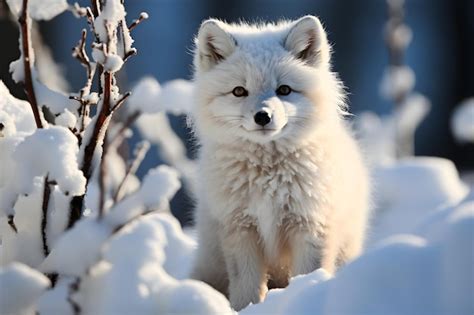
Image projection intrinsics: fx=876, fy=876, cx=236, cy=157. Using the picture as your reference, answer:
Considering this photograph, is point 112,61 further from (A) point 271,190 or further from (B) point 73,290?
(A) point 271,190

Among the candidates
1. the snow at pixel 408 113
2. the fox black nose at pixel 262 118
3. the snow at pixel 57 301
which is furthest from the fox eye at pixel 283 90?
the snow at pixel 408 113

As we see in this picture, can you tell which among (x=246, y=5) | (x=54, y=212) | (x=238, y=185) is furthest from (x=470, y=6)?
(x=54, y=212)

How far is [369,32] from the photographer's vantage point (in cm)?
1714

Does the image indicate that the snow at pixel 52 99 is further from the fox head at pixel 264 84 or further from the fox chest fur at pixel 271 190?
the fox chest fur at pixel 271 190

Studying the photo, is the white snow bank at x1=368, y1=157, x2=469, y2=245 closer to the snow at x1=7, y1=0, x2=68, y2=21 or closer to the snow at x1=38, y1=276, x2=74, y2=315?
the snow at x1=7, y1=0, x2=68, y2=21

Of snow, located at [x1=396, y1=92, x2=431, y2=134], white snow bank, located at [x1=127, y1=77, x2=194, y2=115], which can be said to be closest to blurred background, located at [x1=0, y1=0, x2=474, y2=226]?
snow, located at [x1=396, y1=92, x2=431, y2=134]

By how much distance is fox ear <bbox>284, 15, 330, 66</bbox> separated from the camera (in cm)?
375

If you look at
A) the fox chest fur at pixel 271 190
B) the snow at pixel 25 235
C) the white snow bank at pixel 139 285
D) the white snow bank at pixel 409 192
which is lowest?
the white snow bank at pixel 409 192

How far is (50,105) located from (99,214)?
0.69m

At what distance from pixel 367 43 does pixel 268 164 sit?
13.7 meters

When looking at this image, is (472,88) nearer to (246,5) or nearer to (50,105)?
(246,5)

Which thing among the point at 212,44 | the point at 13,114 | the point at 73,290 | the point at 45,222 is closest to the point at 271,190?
the point at 212,44

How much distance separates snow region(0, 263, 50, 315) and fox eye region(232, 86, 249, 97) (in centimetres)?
176

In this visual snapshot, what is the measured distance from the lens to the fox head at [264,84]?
351 centimetres
